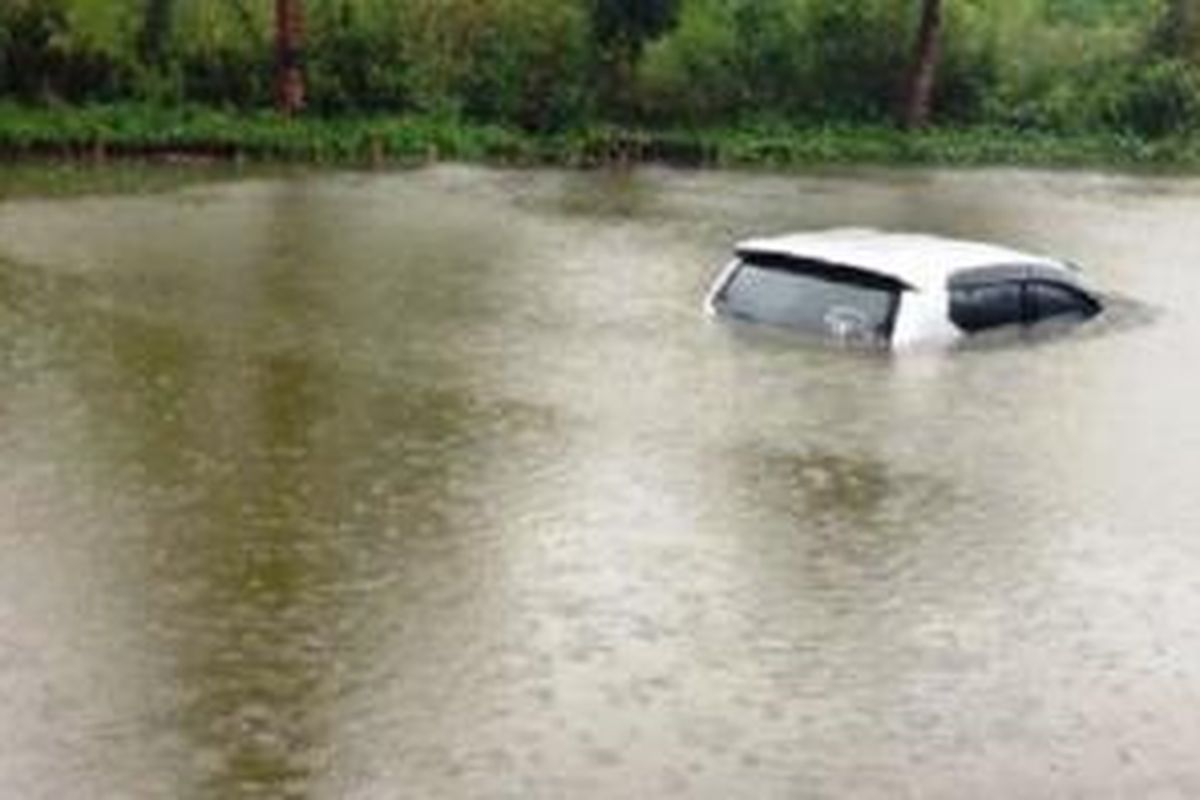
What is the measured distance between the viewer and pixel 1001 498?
1361 cm

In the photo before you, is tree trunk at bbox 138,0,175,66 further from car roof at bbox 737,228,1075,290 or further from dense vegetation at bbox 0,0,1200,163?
car roof at bbox 737,228,1075,290

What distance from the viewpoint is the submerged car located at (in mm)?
17031

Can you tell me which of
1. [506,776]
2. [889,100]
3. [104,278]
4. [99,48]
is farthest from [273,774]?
[889,100]

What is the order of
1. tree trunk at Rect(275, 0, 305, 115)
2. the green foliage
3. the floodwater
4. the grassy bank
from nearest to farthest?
the floodwater < the grassy bank < tree trunk at Rect(275, 0, 305, 115) < the green foliage

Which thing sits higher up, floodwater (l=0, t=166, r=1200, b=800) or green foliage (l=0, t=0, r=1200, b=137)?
green foliage (l=0, t=0, r=1200, b=137)

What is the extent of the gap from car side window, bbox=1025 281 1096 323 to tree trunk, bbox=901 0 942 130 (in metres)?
15.0

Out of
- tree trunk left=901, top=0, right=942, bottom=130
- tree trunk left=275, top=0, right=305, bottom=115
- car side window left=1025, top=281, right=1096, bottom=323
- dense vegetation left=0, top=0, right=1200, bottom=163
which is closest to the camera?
car side window left=1025, top=281, right=1096, bottom=323

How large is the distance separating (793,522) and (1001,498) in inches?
53.0

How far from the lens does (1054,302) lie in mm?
18359

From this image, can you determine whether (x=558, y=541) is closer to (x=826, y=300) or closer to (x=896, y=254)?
(x=826, y=300)

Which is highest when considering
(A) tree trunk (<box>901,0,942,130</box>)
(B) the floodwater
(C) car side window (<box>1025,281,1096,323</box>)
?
(A) tree trunk (<box>901,0,942,130</box>)

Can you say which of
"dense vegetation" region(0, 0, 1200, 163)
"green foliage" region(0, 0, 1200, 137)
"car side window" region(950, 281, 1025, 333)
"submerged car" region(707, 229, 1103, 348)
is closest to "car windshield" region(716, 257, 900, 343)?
"submerged car" region(707, 229, 1103, 348)

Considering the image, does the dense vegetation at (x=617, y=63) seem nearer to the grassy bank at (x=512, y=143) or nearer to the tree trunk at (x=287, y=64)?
the tree trunk at (x=287, y=64)

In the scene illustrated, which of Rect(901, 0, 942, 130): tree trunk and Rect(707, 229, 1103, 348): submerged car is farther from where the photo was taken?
Rect(901, 0, 942, 130): tree trunk
